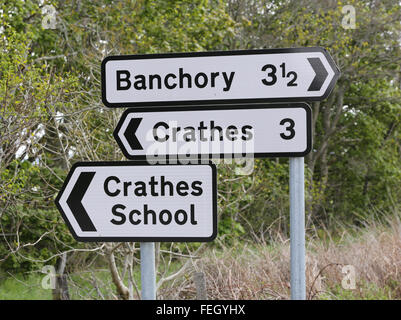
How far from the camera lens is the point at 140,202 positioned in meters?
2.55

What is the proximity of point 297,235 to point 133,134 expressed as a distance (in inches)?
38.7

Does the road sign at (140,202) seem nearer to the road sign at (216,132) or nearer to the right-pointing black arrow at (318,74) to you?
the road sign at (216,132)

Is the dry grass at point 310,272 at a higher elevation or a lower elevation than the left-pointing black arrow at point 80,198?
higher

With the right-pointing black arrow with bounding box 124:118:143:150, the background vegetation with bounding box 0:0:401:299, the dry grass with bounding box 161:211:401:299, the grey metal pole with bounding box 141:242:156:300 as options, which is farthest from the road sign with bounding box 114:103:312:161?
the dry grass with bounding box 161:211:401:299

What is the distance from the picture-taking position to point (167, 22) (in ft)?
32.9

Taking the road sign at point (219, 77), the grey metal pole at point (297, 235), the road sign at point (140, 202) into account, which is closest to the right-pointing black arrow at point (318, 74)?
the road sign at point (219, 77)

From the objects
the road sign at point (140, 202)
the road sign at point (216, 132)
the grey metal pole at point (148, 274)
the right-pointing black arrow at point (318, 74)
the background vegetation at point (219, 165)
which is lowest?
the grey metal pole at point (148, 274)

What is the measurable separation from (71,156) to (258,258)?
270 cm

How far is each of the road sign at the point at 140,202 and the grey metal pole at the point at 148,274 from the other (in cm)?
6

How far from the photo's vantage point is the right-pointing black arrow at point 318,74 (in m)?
2.62

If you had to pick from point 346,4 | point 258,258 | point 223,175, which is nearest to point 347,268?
point 258,258

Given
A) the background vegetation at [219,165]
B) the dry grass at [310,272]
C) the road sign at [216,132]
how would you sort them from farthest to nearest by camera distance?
the background vegetation at [219,165] < the dry grass at [310,272] < the road sign at [216,132]

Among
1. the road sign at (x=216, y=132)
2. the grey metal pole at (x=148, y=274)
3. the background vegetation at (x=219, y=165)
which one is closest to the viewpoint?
the grey metal pole at (x=148, y=274)

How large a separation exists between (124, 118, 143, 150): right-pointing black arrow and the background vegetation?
297 cm
